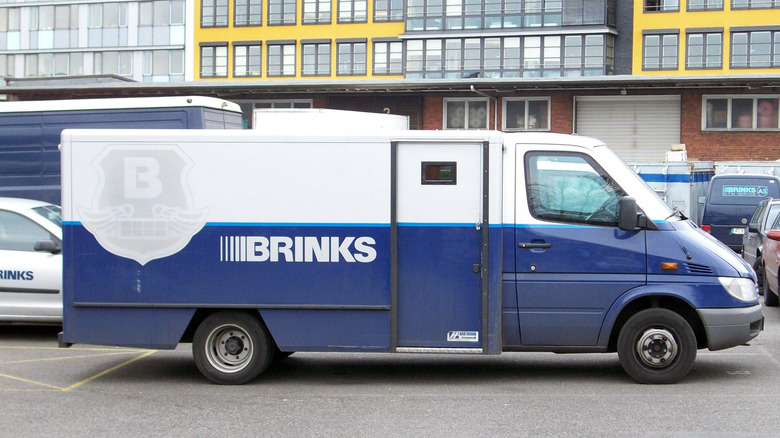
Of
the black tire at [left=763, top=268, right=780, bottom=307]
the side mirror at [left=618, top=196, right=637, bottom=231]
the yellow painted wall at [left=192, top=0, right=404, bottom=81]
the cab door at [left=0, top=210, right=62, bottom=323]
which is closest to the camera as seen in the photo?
the side mirror at [left=618, top=196, right=637, bottom=231]

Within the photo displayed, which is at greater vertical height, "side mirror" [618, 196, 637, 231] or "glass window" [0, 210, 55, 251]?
"side mirror" [618, 196, 637, 231]

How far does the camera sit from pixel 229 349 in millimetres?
8375

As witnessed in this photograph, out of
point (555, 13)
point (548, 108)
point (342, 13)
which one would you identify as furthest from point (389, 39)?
point (548, 108)

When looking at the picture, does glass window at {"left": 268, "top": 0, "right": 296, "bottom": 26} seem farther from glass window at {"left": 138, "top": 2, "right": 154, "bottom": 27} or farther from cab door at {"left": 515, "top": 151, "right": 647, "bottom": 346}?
cab door at {"left": 515, "top": 151, "right": 647, "bottom": 346}

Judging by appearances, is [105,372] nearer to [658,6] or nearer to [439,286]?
[439,286]

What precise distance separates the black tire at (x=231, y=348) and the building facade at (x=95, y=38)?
58912 mm

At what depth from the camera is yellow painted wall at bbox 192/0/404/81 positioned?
57250 mm

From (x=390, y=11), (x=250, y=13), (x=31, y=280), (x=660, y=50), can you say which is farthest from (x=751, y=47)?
(x=31, y=280)

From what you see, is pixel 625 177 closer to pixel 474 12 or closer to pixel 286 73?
pixel 474 12

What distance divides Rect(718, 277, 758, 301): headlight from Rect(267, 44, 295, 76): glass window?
2077 inches

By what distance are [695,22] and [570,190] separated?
155 ft

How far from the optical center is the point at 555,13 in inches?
2061

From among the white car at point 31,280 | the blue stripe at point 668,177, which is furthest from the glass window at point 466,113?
the white car at point 31,280

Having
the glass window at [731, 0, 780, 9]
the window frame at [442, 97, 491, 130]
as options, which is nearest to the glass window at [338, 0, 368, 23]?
the window frame at [442, 97, 491, 130]
